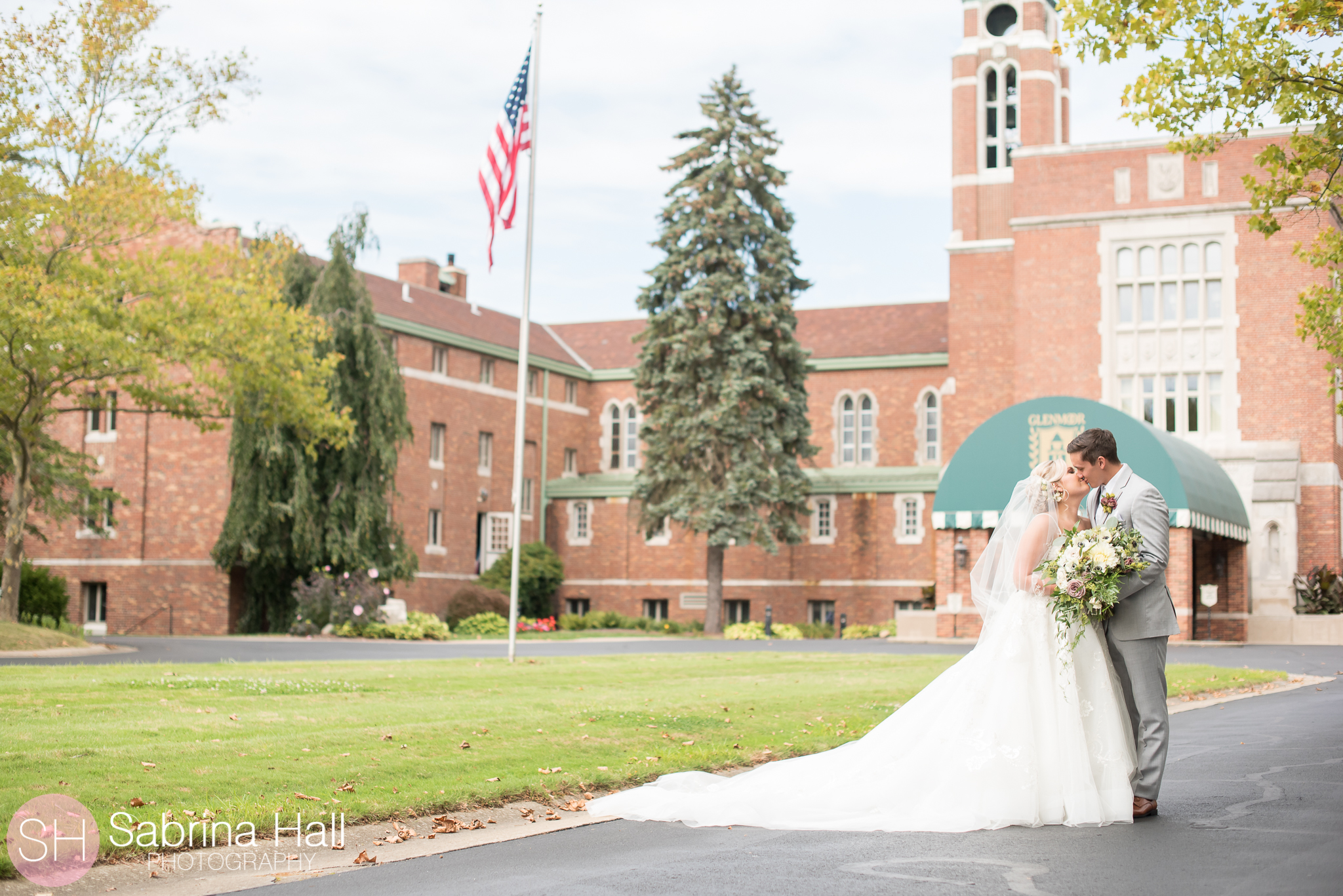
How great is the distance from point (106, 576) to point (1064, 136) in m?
34.9

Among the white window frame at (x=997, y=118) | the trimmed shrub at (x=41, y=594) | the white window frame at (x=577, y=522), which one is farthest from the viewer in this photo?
the white window frame at (x=577, y=522)

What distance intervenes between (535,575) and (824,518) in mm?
10167

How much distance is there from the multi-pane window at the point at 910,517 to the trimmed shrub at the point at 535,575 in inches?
467

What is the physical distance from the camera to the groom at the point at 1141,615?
22.2 ft

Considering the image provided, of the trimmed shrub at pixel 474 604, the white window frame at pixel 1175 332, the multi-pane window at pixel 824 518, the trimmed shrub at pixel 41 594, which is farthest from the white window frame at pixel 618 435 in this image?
the trimmed shrub at pixel 41 594

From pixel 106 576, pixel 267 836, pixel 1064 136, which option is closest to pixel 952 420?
pixel 1064 136

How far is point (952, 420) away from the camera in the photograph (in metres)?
40.7

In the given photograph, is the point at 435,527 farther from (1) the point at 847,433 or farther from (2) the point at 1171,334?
(2) the point at 1171,334

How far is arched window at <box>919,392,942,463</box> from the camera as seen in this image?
47.0 m

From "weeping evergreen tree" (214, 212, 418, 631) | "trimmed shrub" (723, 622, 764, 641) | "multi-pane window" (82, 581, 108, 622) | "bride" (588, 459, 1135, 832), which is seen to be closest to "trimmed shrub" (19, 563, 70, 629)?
"weeping evergreen tree" (214, 212, 418, 631)

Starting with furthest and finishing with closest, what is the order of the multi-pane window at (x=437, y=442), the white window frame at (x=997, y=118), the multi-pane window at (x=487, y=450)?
the multi-pane window at (x=487, y=450), the multi-pane window at (x=437, y=442), the white window frame at (x=997, y=118)

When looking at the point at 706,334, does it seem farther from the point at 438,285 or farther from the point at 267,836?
the point at 267,836

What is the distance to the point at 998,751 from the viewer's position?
678 cm

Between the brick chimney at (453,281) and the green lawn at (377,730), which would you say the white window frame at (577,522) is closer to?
the brick chimney at (453,281)
